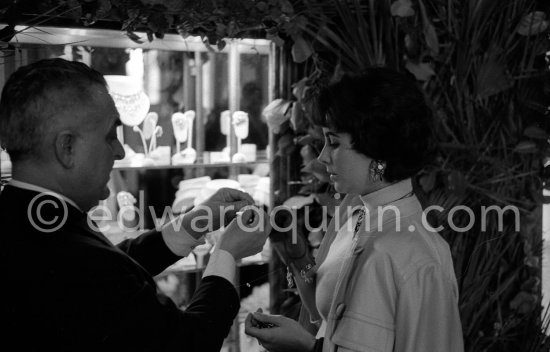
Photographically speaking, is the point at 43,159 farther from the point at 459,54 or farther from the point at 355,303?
the point at 459,54

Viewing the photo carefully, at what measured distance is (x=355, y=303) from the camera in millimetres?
1574

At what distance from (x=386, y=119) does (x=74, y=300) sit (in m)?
0.92

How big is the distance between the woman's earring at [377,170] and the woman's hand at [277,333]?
17.6 inches

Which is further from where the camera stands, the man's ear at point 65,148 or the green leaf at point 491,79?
the green leaf at point 491,79

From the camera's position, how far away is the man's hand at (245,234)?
142 cm

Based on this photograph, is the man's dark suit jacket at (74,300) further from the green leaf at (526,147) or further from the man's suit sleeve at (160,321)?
the green leaf at (526,147)

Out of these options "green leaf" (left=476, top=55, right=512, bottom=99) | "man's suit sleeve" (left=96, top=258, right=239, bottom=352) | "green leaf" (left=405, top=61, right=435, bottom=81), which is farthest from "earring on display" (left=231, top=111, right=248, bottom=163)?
"man's suit sleeve" (left=96, top=258, right=239, bottom=352)

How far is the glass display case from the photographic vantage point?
2.55m

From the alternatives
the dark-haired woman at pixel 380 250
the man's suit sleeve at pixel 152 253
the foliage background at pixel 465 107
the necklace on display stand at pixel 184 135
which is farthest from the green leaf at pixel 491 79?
the man's suit sleeve at pixel 152 253

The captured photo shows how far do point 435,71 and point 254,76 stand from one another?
0.75 metres

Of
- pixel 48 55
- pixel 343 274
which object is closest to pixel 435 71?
pixel 343 274

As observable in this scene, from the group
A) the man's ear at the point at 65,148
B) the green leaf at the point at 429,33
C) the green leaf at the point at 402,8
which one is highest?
the green leaf at the point at 402,8

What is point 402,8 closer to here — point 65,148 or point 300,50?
point 300,50

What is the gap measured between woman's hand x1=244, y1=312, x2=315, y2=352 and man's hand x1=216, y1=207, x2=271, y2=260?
25 cm
